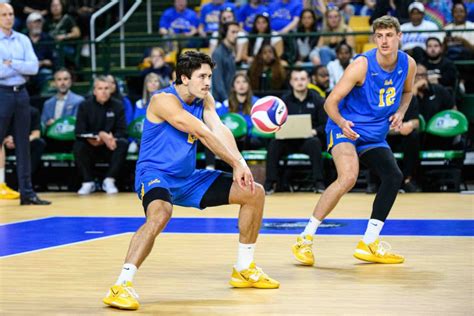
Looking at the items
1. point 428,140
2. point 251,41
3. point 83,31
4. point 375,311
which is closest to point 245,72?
point 251,41

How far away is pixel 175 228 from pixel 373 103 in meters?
2.85

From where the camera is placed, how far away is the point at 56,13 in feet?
53.7

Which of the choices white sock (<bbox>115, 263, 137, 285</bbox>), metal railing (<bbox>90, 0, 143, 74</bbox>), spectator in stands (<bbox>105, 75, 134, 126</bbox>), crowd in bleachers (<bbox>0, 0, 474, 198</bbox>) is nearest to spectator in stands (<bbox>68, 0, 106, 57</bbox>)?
crowd in bleachers (<bbox>0, 0, 474, 198</bbox>)

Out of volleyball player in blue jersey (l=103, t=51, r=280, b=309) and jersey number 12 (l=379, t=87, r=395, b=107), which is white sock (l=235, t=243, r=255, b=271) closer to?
volleyball player in blue jersey (l=103, t=51, r=280, b=309)

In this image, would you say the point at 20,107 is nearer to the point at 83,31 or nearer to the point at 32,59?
the point at 32,59

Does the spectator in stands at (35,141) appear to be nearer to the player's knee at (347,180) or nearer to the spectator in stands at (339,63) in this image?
the spectator in stands at (339,63)

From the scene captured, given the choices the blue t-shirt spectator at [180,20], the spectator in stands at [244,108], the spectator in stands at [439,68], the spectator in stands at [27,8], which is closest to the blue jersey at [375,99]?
the spectator in stands at [244,108]

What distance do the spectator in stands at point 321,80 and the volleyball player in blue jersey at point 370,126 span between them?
6.10m

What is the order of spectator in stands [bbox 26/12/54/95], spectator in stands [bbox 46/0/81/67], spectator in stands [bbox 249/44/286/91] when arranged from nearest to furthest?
1. spectator in stands [bbox 249/44/286/91]
2. spectator in stands [bbox 26/12/54/95]
3. spectator in stands [bbox 46/0/81/67]

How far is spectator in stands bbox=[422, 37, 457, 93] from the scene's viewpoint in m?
13.0

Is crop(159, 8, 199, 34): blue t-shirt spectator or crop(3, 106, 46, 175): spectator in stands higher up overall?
crop(159, 8, 199, 34): blue t-shirt spectator

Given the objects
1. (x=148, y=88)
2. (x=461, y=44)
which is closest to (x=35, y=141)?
(x=148, y=88)

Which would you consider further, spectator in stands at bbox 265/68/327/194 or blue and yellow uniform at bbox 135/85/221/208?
spectator in stands at bbox 265/68/327/194

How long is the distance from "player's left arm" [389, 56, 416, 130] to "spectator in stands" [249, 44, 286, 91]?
6.34 meters
